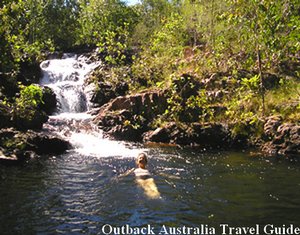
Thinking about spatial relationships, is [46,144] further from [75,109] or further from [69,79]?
[69,79]

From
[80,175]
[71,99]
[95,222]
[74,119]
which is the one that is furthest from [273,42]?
[71,99]

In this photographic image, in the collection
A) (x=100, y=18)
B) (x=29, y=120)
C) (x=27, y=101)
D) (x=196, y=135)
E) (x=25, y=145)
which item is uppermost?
(x=100, y=18)

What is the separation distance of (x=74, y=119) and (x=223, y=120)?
10202 mm

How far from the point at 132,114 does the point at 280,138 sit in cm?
928

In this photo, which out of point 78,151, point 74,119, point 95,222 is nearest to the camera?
point 95,222

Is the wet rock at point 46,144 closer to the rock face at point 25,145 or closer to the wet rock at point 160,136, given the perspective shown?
the rock face at point 25,145

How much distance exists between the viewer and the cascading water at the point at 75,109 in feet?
59.1

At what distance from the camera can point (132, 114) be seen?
22109 millimetres

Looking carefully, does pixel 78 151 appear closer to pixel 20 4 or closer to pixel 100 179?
pixel 100 179

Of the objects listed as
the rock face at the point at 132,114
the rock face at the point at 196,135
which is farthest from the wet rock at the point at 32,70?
the rock face at the point at 196,135

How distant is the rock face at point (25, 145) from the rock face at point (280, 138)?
10.3 m

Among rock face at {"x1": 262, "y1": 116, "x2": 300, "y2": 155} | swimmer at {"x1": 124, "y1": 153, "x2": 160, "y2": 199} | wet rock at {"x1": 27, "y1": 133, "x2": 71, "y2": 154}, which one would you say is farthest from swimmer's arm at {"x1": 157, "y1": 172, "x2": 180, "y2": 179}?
rock face at {"x1": 262, "y1": 116, "x2": 300, "y2": 155}

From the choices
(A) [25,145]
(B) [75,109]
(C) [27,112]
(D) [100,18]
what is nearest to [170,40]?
(B) [75,109]

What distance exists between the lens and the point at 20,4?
1438 centimetres
